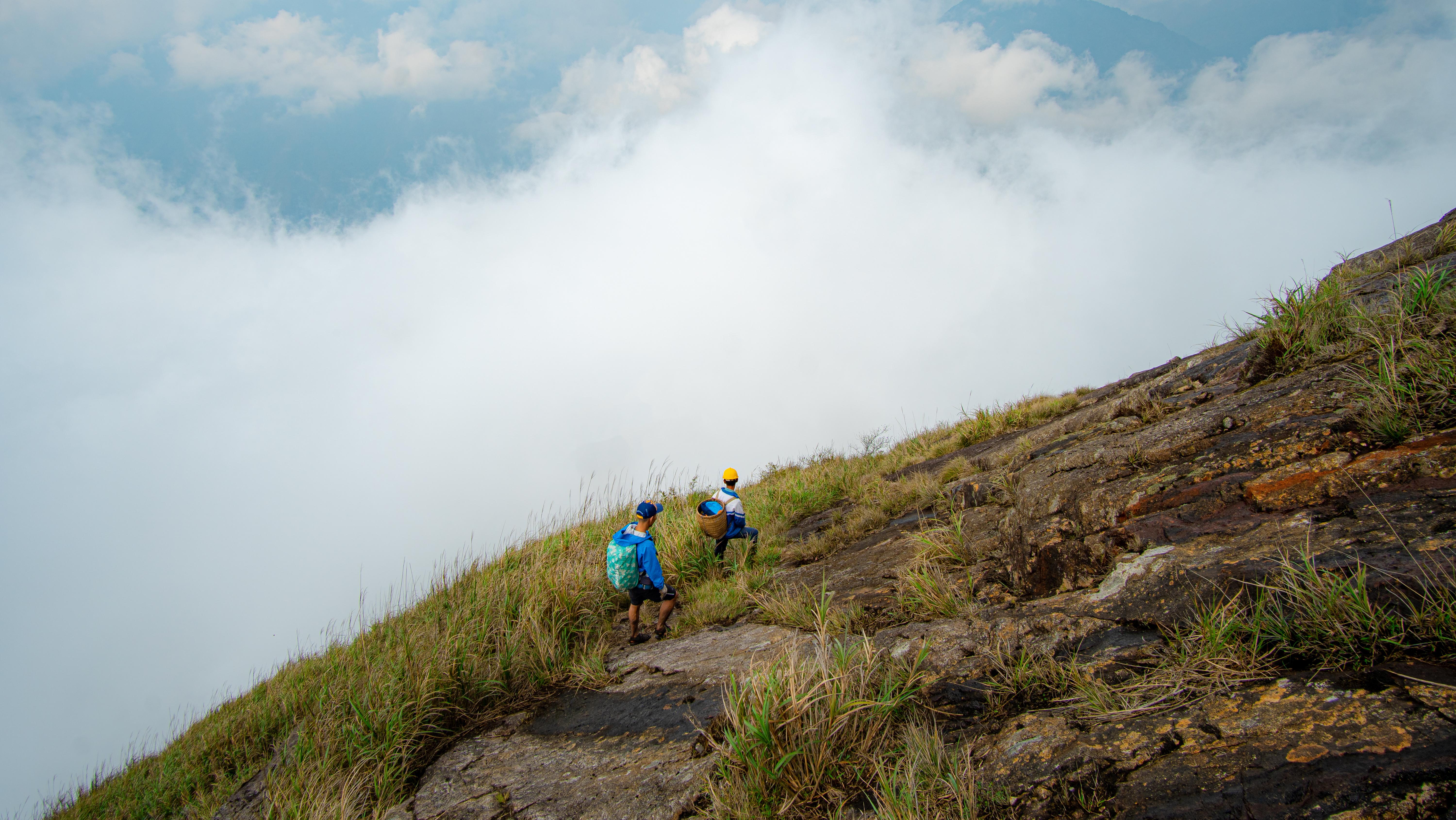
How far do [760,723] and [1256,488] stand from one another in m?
3.02

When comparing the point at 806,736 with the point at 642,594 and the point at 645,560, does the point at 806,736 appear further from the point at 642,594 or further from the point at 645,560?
the point at 642,594

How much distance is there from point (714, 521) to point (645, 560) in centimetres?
143

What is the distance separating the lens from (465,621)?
586 cm

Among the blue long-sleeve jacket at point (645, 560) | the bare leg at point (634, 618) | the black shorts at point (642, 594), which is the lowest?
the bare leg at point (634, 618)

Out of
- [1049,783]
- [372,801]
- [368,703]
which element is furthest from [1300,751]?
[368,703]

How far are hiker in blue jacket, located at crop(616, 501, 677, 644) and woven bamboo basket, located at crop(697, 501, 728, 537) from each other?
1148mm

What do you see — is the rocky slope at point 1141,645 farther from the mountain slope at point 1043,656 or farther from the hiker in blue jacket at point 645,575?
the hiker in blue jacket at point 645,575

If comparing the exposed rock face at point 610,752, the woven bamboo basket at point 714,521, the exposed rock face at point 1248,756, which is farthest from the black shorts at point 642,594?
the exposed rock face at point 1248,756

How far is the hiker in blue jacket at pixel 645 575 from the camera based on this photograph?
591 centimetres

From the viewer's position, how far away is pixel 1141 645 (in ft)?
9.28

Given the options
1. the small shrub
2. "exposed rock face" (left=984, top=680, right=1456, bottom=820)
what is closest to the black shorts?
"exposed rock face" (left=984, top=680, right=1456, bottom=820)

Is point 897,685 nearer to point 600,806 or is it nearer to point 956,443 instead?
Answer: point 600,806

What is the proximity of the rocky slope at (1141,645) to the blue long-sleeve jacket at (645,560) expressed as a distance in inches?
24.6

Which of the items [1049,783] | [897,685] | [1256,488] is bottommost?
[1049,783]
